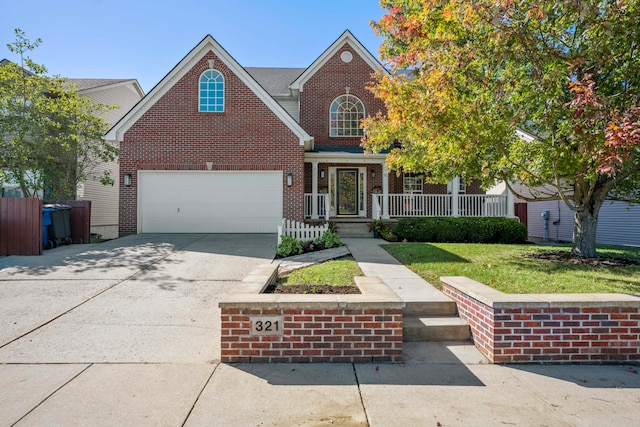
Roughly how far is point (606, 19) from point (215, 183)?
11154 millimetres

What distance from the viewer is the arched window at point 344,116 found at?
1638 cm

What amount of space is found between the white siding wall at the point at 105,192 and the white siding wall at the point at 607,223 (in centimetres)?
1937

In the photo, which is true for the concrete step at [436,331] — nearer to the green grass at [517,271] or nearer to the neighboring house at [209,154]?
the green grass at [517,271]

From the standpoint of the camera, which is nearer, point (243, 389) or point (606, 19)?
point (243, 389)

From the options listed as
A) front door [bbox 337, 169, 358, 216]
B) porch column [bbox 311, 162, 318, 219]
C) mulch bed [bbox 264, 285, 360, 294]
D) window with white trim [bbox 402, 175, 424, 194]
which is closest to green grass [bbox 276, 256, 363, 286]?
mulch bed [bbox 264, 285, 360, 294]

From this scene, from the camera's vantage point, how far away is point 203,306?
5.54 metres

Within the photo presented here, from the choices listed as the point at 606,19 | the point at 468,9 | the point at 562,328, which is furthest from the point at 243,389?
the point at 606,19

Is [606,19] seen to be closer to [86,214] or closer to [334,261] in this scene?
[334,261]

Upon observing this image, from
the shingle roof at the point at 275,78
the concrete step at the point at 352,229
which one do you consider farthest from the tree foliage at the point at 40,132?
the concrete step at the point at 352,229

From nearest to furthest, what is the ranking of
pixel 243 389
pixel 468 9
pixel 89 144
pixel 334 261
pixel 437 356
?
pixel 243 389 < pixel 437 356 < pixel 468 9 < pixel 334 261 < pixel 89 144

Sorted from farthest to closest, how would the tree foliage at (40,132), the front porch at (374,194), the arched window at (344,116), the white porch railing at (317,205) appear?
the arched window at (344,116)
the white porch railing at (317,205)
the front porch at (374,194)
the tree foliage at (40,132)

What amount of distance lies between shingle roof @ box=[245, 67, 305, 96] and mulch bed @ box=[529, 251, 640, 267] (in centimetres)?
1266

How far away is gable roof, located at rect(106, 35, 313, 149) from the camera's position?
506 inches

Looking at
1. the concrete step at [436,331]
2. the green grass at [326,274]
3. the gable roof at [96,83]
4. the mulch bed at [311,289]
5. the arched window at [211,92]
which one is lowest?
the concrete step at [436,331]
